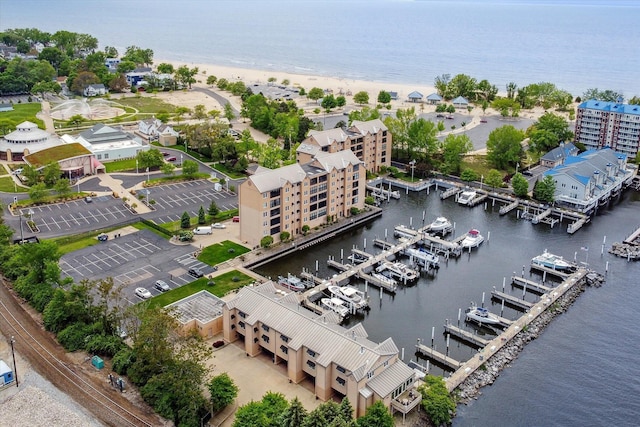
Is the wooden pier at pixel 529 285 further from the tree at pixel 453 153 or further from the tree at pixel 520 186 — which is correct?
the tree at pixel 453 153

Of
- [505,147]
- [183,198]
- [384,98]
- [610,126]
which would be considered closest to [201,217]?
[183,198]

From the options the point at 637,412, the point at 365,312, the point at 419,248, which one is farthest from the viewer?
the point at 419,248

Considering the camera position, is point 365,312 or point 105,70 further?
point 105,70

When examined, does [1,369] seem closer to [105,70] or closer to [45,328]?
[45,328]

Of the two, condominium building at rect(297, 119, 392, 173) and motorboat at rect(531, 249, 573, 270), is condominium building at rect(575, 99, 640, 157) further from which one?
motorboat at rect(531, 249, 573, 270)

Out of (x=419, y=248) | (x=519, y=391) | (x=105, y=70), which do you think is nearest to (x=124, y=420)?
(x=519, y=391)

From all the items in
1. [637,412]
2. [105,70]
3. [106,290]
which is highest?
[105,70]

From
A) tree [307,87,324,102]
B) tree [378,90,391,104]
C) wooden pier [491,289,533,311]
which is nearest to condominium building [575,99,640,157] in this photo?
tree [378,90,391,104]
